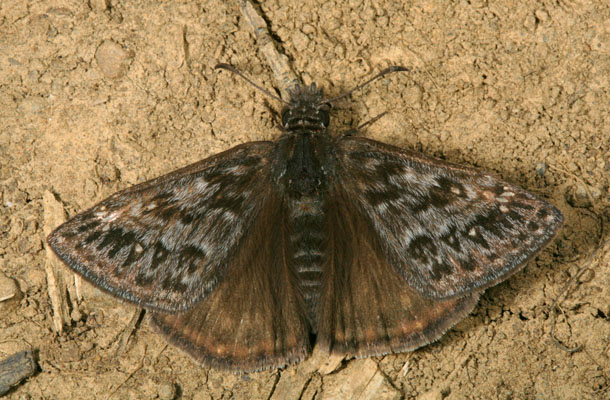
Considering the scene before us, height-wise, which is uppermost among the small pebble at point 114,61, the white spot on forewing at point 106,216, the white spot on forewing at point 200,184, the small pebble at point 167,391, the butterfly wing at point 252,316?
the small pebble at point 114,61

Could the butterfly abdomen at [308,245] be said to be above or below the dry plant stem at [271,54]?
below

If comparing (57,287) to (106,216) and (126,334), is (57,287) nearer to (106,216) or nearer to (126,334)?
(126,334)

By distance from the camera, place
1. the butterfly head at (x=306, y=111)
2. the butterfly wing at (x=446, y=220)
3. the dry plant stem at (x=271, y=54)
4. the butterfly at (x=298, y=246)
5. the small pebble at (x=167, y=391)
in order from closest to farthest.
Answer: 1. the butterfly wing at (x=446, y=220)
2. the butterfly at (x=298, y=246)
3. the butterfly head at (x=306, y=111)
4. the small pebble at (x=167, y=391)
5. the dry plant stem at (x=271, y=54)

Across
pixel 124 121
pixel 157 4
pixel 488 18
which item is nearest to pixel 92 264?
pixel 124 121

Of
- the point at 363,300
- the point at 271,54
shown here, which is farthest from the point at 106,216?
the point at 271,54

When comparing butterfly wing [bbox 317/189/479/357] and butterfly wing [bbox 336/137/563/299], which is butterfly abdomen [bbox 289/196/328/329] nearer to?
butterfly wing [bbox 317/189/479/357]

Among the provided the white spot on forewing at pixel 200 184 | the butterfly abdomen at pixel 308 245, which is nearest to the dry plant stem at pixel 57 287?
the white spot on forewing at pixel 200 184

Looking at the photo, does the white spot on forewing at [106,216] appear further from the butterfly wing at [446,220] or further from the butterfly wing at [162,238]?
the butterfly wing at [446,220]

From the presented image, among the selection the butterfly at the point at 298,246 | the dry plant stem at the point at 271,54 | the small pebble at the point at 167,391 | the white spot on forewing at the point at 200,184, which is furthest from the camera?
the dry plant stem at the point at 271,54
